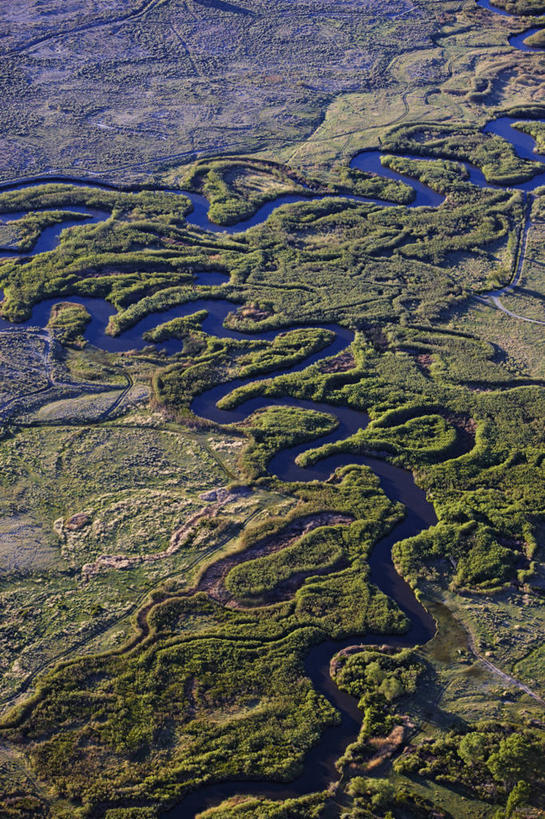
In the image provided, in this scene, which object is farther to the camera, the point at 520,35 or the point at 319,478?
the point at 520,35

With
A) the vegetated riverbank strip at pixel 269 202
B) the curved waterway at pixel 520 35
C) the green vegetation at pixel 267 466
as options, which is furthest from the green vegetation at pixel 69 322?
the curved waterway at pixel 520 35

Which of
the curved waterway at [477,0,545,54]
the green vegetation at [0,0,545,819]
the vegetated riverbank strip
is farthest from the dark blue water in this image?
the curved waterway at [477,0,545,54]

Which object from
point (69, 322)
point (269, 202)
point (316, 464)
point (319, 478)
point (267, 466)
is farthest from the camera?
point (269, 202)

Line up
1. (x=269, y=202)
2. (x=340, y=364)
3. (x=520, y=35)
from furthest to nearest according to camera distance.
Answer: (x=520, y=35) < (x=269, y=202) < (x=340, y=364)

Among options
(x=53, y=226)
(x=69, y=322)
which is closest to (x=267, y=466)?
(x=69, y=322)

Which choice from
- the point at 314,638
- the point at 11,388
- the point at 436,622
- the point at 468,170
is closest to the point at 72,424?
the point at 11,388

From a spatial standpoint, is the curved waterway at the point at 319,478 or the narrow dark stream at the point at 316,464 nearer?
the curved waterway at the point at 319,478

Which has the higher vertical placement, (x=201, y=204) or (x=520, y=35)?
(x=520, y=35)

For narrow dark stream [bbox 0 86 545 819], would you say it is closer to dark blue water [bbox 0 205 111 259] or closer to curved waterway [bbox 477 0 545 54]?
dark blue water [bbox 0 205 111 259]

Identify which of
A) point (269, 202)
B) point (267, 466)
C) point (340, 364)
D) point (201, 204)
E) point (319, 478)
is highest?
point (201, 204)

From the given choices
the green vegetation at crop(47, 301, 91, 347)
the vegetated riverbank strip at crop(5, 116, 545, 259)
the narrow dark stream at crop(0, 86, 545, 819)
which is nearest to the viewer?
the narrow dark stream at crop(0, 86, 545, 819)

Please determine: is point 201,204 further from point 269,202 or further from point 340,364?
point 340,364

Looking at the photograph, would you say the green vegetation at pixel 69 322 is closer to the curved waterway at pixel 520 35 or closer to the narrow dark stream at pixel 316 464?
A: the narrow dark stream at pixel 316 464

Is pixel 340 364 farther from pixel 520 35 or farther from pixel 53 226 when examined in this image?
pixel 520 35
